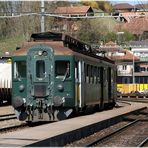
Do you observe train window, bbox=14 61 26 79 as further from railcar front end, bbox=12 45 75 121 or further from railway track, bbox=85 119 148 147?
railway track, bbox=85 119 148 147

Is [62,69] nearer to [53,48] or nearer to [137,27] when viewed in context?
[53,48]

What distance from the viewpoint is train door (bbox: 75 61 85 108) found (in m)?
20.4

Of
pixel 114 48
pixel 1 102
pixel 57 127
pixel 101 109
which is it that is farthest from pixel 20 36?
pixel 57 127

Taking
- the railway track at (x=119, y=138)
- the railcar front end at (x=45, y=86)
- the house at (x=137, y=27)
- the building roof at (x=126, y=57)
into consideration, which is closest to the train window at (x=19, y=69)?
the railcar front end at (x=45, y=86)

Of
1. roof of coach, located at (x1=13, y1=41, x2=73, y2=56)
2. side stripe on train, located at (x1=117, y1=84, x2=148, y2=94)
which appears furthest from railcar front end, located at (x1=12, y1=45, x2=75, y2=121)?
side stripe on train, located at (x1=117, y1=84, x2=148, y2=94)

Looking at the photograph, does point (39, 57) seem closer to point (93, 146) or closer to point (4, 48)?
point (93, 146)

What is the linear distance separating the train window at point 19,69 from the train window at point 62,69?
1.25 m

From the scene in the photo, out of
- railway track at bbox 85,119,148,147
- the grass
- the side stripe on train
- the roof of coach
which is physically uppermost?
the grass

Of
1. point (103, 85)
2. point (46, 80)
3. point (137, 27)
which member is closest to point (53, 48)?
point (46, 80)

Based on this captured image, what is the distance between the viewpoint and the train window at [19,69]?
2033 centimetres

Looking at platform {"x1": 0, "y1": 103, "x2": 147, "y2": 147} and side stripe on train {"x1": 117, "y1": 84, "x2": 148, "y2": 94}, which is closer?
platform {"x1": 0, "y1": 103, "x2": 147, "y2": 147}

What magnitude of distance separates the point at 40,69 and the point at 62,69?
79 cm

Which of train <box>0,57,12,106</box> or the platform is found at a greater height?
train <box>0,57,12,106</box>

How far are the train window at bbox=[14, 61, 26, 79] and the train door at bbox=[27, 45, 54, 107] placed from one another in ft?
1.42
